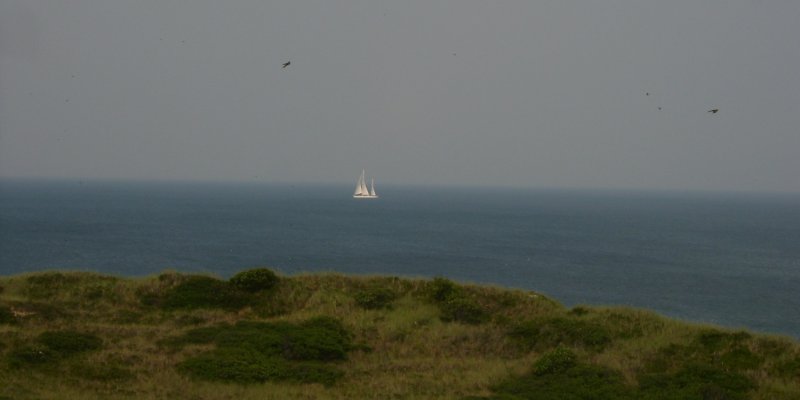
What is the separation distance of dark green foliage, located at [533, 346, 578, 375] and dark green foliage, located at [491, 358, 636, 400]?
1.3 inches

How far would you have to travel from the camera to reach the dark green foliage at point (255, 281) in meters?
31.0

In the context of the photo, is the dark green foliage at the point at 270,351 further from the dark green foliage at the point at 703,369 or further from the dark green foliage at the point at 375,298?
the dark green foliage at the point at 703,369

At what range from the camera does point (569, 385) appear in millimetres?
19859

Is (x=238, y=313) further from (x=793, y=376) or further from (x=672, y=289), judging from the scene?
(x=672, y=289)

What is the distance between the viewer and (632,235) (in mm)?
148125

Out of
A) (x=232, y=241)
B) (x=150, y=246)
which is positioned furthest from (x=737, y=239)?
(x=150, y=246)

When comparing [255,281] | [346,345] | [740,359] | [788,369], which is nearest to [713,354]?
[740,359]

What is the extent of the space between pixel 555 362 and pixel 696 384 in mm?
4416

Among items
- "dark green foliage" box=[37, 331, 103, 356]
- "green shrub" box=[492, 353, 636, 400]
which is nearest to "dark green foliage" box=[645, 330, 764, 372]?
"green shrub" box=[492, 353, 636, 400]

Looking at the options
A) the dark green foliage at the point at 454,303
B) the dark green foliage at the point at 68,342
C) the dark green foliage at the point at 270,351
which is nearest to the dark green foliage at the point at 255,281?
the dark green foliage at the point at 270,351

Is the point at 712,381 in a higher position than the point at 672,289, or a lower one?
higher

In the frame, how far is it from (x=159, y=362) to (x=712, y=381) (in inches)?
719

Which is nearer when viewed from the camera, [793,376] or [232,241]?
[793,376]

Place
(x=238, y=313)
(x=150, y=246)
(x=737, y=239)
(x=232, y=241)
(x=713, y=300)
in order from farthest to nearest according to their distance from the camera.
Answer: (x=737, y=239) < (x=232, y=241) < (x=150, y=246) < (x=713, y=300) < (x=238, y=313)
